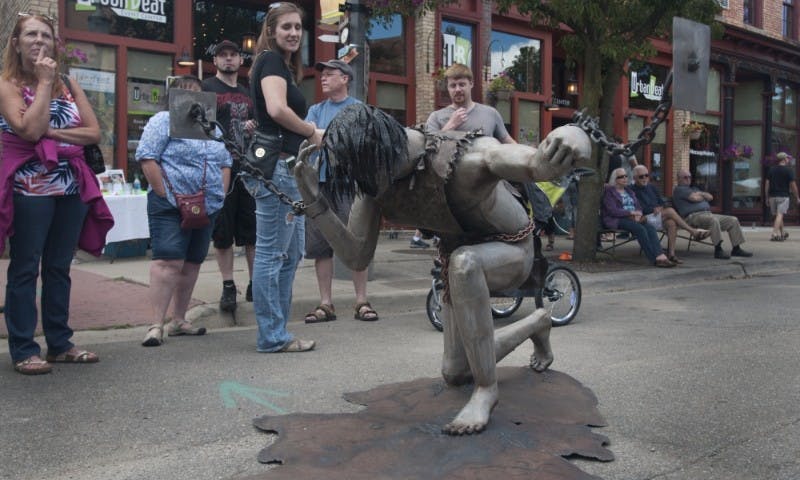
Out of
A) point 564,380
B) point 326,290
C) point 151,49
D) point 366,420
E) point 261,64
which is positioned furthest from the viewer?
A: point 151,49

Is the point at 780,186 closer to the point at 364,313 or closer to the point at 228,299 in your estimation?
the point at 364,313

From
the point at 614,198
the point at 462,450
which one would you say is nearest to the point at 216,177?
the point at 462,450

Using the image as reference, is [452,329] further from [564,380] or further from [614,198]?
[614,198]

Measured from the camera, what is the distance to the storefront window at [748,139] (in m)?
21.5

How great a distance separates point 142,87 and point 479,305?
30.9 feet

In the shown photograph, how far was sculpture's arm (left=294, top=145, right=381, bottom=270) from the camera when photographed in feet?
10.8

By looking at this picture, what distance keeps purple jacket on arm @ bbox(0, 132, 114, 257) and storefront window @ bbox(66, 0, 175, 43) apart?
688cm

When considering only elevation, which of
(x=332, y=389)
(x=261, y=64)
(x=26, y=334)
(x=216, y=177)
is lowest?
(x=332, y=389)

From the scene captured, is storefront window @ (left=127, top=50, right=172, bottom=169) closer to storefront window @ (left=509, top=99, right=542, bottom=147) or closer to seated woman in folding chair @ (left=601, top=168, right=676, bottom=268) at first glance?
seated woman in folding chair @ (left=601, top=168, right=676, bottom=268)

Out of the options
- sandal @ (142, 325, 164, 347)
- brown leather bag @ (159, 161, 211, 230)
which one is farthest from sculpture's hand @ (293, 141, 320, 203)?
sandal @ (142, 325, 164, 347)

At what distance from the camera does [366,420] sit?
3.45 m

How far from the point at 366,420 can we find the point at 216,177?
2679mm

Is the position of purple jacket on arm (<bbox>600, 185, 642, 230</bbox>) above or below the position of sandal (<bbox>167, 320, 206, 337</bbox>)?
above

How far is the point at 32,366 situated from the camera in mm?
4277
